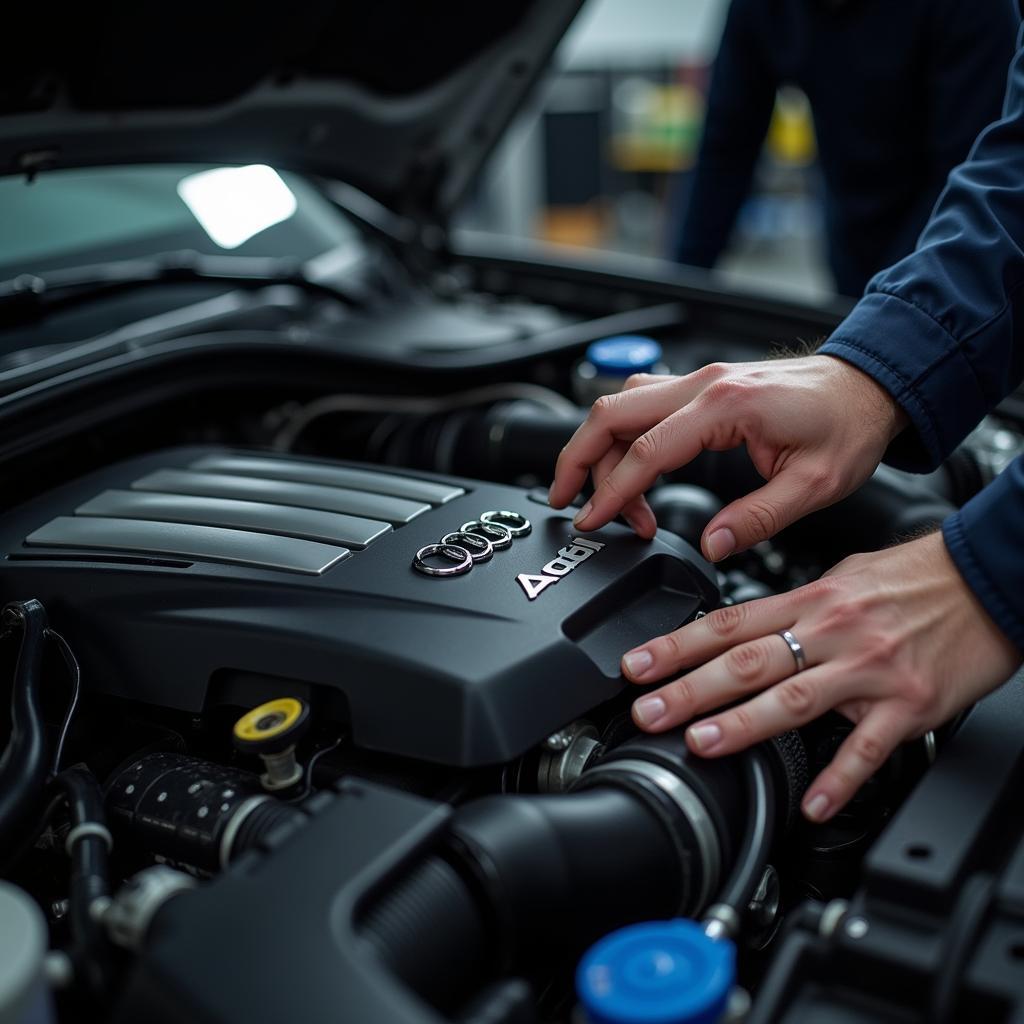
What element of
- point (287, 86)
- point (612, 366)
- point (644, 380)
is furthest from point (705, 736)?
point (287, 86)

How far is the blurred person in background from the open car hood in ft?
1.78

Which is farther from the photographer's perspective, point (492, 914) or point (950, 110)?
point (950, 110)

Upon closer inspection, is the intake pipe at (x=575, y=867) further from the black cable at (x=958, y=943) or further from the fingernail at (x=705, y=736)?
the black cable at (x=958, y=943)

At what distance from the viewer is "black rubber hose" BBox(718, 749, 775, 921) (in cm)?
71

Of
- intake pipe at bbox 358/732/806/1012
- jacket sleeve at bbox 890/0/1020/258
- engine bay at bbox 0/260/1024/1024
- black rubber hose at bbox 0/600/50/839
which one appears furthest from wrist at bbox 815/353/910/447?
jacket sleeve at bbox 890/0/1020/258

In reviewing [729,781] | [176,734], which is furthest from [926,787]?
[176,734]

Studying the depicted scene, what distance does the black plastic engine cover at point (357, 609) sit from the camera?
78cm

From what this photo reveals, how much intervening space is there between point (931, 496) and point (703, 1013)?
67cm

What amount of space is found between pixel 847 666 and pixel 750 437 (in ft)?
0.80

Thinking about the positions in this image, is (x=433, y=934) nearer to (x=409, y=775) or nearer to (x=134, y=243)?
(x=409, y=775)

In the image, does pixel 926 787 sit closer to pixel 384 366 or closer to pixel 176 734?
pixel 176 734

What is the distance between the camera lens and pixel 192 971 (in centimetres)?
57

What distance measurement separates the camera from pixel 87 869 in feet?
2.27

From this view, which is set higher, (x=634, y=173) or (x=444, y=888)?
(x=444, y=888)
